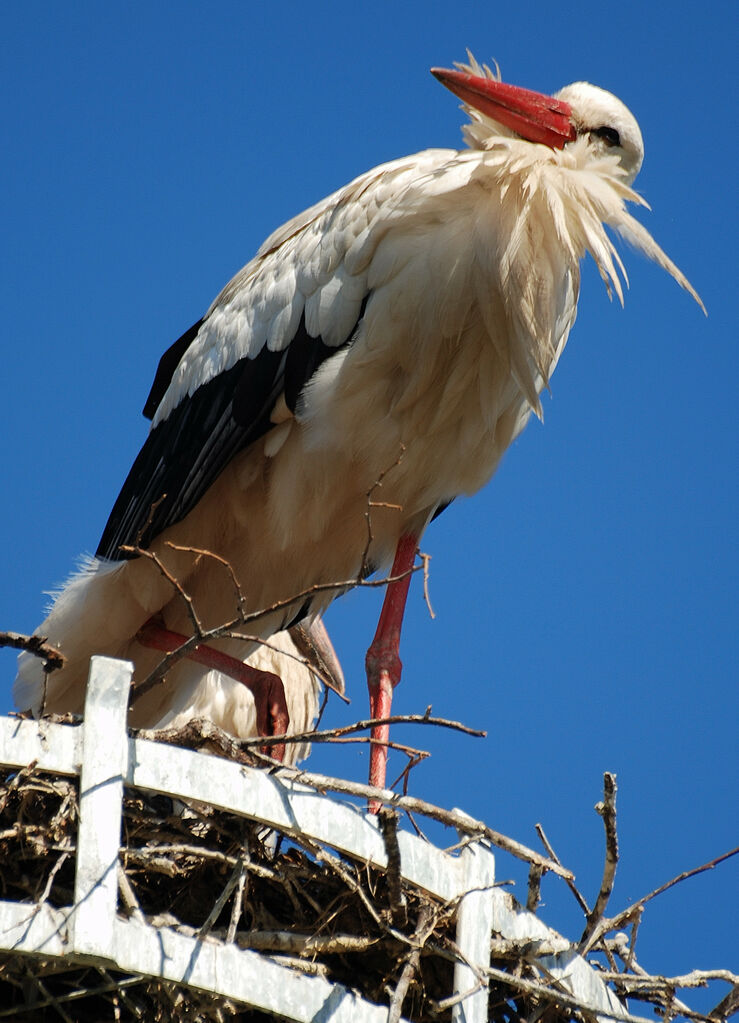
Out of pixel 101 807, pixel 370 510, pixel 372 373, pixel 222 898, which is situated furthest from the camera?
pixel 372 373

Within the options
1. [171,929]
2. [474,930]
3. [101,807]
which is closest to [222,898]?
[171,929]

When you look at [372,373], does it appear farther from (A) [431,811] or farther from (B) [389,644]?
(A) [431,811]

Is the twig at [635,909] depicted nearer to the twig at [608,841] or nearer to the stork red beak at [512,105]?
the twig at [608,841]

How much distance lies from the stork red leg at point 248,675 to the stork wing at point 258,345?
1.18 feet

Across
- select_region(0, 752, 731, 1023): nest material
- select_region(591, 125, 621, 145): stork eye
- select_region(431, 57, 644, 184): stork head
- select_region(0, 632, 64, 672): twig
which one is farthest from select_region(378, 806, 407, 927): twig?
select_region(591, 125, 621, 145): stork eye

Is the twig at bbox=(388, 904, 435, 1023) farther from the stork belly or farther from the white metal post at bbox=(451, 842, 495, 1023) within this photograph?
the stork belly

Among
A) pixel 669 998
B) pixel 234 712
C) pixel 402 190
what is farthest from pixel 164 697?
pixel 669 998

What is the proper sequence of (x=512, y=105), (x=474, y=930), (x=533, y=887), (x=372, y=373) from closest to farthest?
1. (x=474, y=930)
2. (x=533, y=887)
3. (x=372, y=373)
4. (x=512, y=105)

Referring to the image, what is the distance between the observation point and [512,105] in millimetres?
5375

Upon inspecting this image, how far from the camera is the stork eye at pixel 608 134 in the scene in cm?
556

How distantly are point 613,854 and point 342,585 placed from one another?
0.94 metres

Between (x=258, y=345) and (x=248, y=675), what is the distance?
118 centimetres

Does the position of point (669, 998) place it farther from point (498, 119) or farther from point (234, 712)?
point (234, 712)

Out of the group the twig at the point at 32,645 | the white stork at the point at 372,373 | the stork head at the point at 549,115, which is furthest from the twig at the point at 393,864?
the stork head at the point at 549,115
